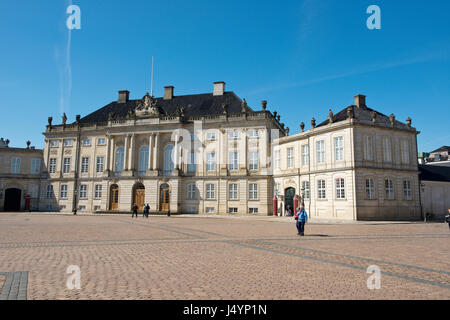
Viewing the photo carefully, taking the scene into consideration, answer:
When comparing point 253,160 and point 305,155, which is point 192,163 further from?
point 305,155

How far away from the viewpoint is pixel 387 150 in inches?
1287

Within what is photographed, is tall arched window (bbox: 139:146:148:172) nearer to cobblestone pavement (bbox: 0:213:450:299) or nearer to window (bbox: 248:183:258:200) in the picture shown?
window (bbox: 248:183:258:200)

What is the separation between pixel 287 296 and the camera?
5.68m

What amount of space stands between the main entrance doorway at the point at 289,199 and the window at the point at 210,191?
9.68 meters

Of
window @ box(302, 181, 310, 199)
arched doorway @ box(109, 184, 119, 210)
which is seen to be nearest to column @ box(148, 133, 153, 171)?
arched doorway @ box(109, 184, 119, 210)

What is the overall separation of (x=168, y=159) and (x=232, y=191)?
10.3m

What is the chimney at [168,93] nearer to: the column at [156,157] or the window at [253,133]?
the column at [156,157]

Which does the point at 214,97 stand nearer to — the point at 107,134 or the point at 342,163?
the point at 107,134

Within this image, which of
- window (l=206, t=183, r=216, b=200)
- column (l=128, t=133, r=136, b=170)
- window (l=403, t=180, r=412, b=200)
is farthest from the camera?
column (l=128, t=133, r=136, b=170)

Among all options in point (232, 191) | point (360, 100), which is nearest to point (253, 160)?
point (232, 191)

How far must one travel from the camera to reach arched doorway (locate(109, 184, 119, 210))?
4653cm

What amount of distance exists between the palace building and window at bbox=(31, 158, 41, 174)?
7.30 ft
